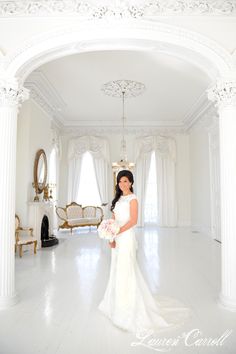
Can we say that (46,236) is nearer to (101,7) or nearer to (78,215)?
(78,215)

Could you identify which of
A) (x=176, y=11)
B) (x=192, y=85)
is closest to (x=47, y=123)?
(x=192, y=85)

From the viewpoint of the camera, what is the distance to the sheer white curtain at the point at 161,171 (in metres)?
10.5

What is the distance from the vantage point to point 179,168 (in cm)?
1078

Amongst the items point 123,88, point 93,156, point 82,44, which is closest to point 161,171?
point 93,156

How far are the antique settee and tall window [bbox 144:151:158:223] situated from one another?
185cm

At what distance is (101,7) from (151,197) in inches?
309

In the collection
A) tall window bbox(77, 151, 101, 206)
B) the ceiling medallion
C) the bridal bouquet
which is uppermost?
the ceiling medallion

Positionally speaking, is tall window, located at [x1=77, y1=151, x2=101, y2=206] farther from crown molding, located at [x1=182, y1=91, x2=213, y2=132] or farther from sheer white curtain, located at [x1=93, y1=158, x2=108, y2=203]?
crown molding, located at [x1=182, y1=91, x2=213, y2=132]

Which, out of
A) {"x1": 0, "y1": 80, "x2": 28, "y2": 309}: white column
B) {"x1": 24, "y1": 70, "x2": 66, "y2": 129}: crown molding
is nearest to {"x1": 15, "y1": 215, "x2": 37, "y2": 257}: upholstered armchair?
{"x1": 0, "y1": 80, "x2": 28, "y2": 309}: white column

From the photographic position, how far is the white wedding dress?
271 centimetres

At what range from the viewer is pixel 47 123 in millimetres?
8273

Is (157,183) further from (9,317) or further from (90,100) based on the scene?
(9,317)

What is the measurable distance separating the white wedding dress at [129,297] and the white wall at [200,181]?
5.95 metres

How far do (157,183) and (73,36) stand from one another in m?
7.62
